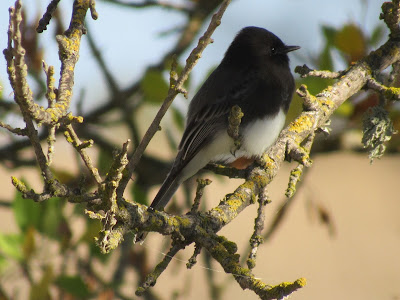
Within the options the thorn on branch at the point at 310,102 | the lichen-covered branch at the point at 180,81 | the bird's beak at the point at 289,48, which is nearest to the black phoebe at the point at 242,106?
the bird's beak at the point at 289,48

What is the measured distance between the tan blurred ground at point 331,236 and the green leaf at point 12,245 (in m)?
0.63

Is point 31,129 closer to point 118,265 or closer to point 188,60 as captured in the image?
point 188,60

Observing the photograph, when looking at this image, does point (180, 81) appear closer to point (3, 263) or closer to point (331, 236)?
point (3, 263)

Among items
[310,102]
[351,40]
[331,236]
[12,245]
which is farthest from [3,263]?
[331,236]

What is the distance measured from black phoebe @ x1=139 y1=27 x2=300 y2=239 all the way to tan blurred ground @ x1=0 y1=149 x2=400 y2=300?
411 mm

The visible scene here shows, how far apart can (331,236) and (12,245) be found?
Result: 9.93 ft

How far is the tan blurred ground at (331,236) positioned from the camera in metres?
3.80

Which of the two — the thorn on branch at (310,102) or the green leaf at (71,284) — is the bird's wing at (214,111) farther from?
the green leaf at (71,284)

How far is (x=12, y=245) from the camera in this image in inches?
119

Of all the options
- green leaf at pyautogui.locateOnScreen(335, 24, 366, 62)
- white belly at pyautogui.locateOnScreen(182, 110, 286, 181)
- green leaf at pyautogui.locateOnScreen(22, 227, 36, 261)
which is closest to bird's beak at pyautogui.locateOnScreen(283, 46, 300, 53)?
white belly at pyautogui.locateOnScreen(182, 110, 286, 181)

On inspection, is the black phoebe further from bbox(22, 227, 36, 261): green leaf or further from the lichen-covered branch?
the lichen-covered branch

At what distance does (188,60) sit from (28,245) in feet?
5.32

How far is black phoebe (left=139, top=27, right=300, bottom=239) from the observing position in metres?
3.83

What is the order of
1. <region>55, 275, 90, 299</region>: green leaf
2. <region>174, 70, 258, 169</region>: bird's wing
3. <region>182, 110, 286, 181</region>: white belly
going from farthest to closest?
1. <region>174, 70, 258, 169</region>: bird's wing
2. <region>182, 110, 286, 181</region>: white belly
3. <region>55, 275, 90, 299</region>: green leaf
